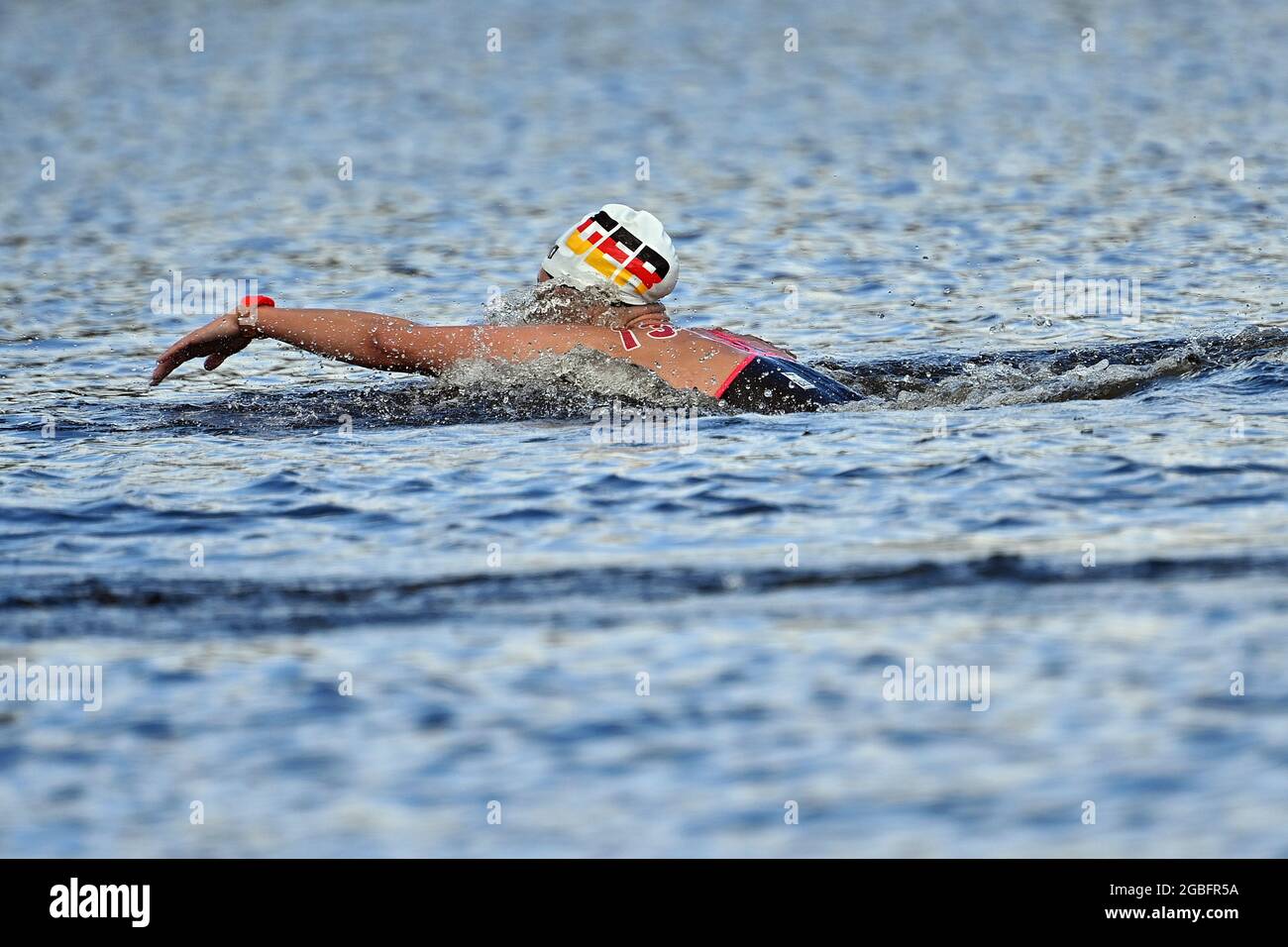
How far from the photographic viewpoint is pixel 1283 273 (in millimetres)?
15211

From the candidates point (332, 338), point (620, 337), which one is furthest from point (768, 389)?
point (332, 338)

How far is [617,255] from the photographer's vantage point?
34.4 ft

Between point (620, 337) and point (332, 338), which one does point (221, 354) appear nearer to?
point (332, 338)

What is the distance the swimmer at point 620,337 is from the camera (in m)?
10.3

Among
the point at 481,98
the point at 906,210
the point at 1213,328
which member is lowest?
the point at 1213,328

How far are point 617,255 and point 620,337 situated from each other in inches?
16.5

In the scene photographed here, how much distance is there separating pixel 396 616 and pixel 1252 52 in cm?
2457

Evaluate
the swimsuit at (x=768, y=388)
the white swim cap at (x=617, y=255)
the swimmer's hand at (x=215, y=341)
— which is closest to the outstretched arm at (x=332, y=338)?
the swimmer's hand at (x=215, y=341)

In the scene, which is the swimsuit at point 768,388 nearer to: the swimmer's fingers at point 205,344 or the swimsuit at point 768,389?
the swimsuit at point 768,389

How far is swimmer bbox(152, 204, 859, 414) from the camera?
10336 mm

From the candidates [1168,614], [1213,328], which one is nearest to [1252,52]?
[1213,328]

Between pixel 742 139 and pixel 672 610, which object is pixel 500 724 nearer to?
pixel 672 610

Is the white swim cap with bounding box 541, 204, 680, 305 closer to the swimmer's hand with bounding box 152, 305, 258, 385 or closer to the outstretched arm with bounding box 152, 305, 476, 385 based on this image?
the outstretched arm with bounding box 152, 305, 476, 385

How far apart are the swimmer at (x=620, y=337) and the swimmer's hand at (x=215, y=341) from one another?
408mm
